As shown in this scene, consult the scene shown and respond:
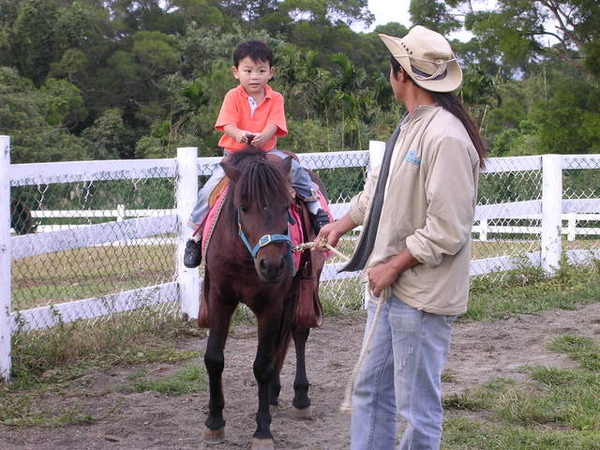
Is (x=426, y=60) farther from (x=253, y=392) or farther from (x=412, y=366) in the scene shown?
(x=253, y=392)

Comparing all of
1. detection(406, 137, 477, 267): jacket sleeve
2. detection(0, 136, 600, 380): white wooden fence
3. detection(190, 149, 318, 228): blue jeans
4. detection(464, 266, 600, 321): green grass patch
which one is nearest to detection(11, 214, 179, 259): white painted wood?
detection(0, 136, 600, 380): white wooden fence

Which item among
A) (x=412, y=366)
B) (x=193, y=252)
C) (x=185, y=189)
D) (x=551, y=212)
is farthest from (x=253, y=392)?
(x=551, y=212)

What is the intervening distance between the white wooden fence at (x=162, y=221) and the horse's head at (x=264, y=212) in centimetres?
207

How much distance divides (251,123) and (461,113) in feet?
8.91

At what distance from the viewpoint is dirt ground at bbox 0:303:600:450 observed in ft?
16.1

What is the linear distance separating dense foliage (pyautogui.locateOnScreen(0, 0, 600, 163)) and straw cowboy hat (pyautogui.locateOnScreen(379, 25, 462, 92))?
20.9m

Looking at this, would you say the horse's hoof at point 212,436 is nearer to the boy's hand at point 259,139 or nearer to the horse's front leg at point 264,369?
the horse's front leg at point 264,369

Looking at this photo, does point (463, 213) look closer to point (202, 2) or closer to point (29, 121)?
point (29, 121)

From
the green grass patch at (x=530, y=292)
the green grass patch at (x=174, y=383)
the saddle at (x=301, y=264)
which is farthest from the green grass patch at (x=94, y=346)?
the green grass patch at (x=530, y=292)

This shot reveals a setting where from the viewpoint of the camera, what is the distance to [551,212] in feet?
32.9

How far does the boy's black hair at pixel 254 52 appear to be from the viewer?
5682 millimetres

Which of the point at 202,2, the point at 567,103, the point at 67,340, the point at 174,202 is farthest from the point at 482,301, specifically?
the point at 202,2

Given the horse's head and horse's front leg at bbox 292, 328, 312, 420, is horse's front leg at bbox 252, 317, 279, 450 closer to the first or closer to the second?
the horse's head

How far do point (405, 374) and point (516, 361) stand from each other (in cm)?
380
